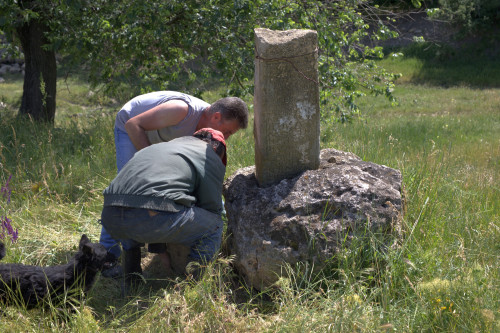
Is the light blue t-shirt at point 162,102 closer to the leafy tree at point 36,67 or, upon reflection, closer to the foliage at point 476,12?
the leafy tree at point 36,67

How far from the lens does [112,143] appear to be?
6.88 m

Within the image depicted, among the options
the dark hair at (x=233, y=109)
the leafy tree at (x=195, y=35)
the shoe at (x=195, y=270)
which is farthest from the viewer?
the leafy tree at (x=195, y=35)

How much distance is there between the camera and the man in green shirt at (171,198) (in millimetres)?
3141

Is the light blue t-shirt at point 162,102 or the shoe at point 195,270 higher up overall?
the light blue t-shirt at point 162,102

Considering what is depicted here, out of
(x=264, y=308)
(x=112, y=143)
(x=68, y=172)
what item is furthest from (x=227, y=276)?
(x=112, y=143)

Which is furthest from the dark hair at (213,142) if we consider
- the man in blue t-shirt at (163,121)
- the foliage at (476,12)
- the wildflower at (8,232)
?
the foliage at (476,12)

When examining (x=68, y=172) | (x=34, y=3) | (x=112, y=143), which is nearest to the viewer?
(x=68, y=172)

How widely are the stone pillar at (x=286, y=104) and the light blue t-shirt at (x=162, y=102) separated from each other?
513mm

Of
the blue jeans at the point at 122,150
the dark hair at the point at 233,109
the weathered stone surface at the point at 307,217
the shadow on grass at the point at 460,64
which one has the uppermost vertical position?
the dark hair at the point at 233,109

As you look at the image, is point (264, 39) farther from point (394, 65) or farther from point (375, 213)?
point (394, 65)

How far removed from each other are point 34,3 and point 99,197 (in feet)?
13.6

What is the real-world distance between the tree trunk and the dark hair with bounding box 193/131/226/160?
615 centimetres

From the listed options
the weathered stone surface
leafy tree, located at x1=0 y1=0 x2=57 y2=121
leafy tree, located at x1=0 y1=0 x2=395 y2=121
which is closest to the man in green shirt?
the weathered stone surface

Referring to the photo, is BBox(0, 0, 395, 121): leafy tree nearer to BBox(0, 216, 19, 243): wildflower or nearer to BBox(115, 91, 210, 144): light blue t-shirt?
BBox(115, 91, 210, 144): light blue t-shirt
